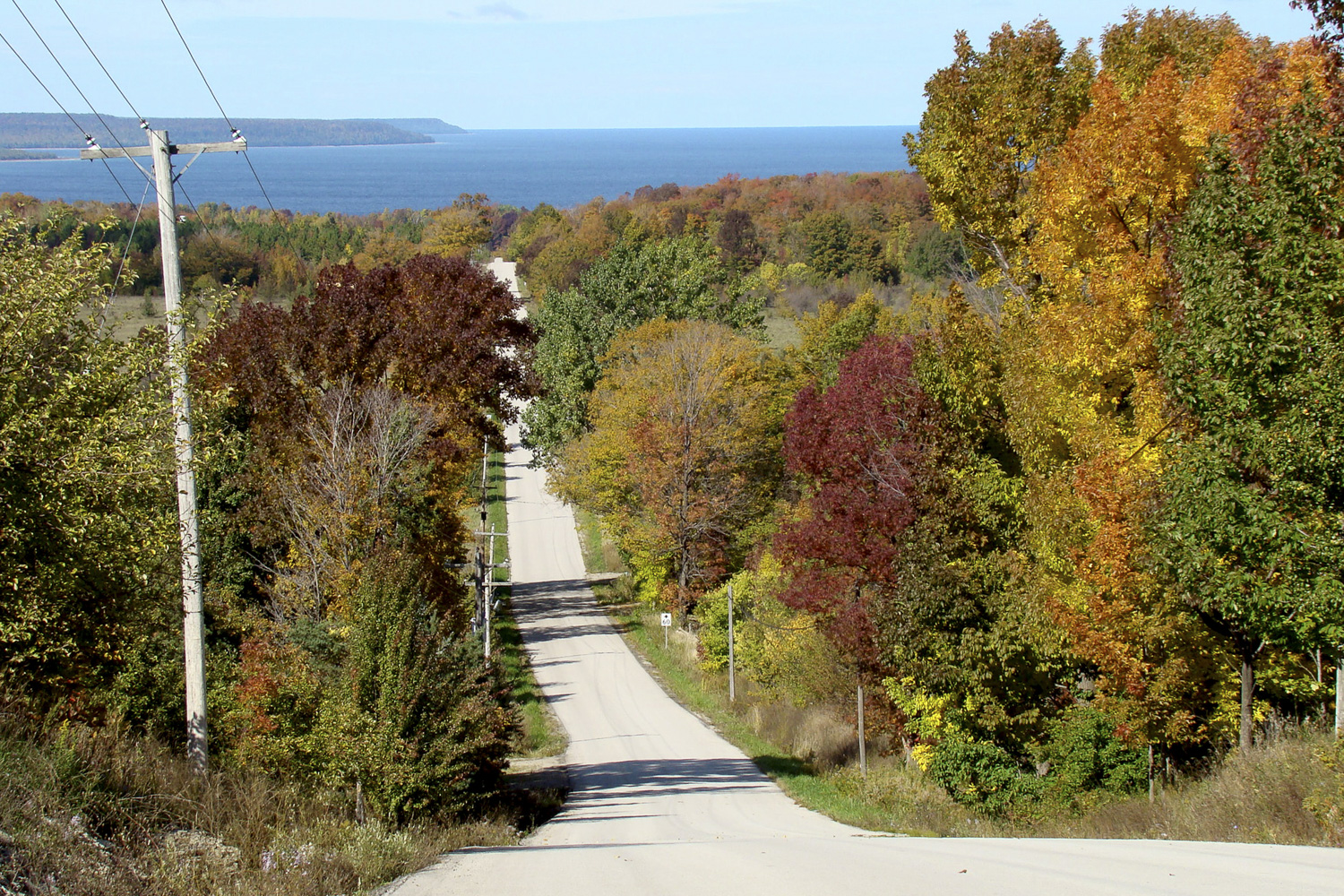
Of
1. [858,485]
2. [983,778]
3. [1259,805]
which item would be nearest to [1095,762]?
[983,778]

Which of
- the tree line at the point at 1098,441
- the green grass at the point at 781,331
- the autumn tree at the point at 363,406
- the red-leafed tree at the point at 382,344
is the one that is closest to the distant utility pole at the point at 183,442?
the autumn tree at the point at 363,406

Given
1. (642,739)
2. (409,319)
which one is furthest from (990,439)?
(409,319)

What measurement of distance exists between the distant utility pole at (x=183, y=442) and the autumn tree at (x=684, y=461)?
28.5 meters

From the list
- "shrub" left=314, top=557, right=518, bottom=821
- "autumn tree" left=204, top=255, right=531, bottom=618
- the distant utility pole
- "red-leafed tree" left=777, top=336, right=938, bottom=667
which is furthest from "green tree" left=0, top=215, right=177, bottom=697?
"red-leafed tree" left=777, top=336, right=938, bottom=667

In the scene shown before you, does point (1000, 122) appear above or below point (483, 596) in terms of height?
above

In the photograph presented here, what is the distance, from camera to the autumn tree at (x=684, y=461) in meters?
40.5

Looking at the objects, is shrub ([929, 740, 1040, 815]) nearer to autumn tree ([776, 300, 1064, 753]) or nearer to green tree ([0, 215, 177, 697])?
autumn tree ([776, 300, 1064, 753])

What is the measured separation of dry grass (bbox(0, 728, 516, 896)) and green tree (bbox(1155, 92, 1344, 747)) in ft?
30.9

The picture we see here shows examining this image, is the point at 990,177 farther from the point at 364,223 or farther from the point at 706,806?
the point at 364,223

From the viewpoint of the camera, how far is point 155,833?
8273mm

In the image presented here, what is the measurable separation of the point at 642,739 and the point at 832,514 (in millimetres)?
8372

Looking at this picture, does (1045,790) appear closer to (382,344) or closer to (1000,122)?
(1000,122)

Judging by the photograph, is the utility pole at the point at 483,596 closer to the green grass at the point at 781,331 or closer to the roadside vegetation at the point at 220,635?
the roadside vegetation at the point at 220,635

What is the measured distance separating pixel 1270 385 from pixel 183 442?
1173 cm
